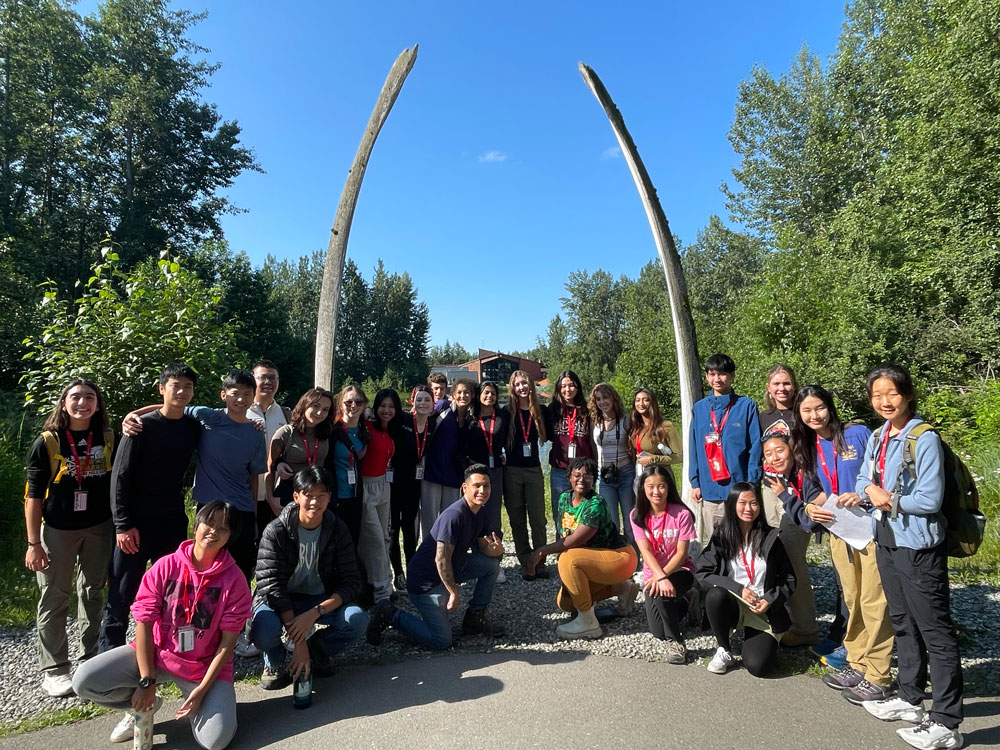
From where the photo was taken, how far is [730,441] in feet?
15.3

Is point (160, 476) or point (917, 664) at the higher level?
point (160, 476)

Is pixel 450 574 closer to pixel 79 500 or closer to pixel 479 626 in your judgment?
pixel 479 626

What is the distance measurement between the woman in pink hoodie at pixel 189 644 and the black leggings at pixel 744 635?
292 cm

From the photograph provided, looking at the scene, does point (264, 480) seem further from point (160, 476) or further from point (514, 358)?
point (514, 358)

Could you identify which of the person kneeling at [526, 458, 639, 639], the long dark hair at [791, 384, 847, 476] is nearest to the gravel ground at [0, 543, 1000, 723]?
the person kneeling at [526, 458, 639, 639]

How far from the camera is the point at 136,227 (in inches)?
902

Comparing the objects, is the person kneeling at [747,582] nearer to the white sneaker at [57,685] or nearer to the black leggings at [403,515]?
the black leggings at [403,515]

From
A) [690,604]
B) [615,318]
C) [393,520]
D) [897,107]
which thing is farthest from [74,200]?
[615,318]

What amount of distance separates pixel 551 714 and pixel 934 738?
6.28ft

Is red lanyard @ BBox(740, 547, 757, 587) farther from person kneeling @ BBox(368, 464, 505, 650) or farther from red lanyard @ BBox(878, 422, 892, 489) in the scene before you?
person kneeling @ BBox(368, 464, 505, 650)

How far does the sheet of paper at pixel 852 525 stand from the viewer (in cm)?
341

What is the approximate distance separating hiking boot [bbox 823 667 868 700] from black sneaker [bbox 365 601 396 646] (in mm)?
2923

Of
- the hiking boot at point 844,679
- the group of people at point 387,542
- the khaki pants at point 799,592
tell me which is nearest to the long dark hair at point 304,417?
the group of people at point 387,542

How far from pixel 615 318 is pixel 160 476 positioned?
A: 5551cm
